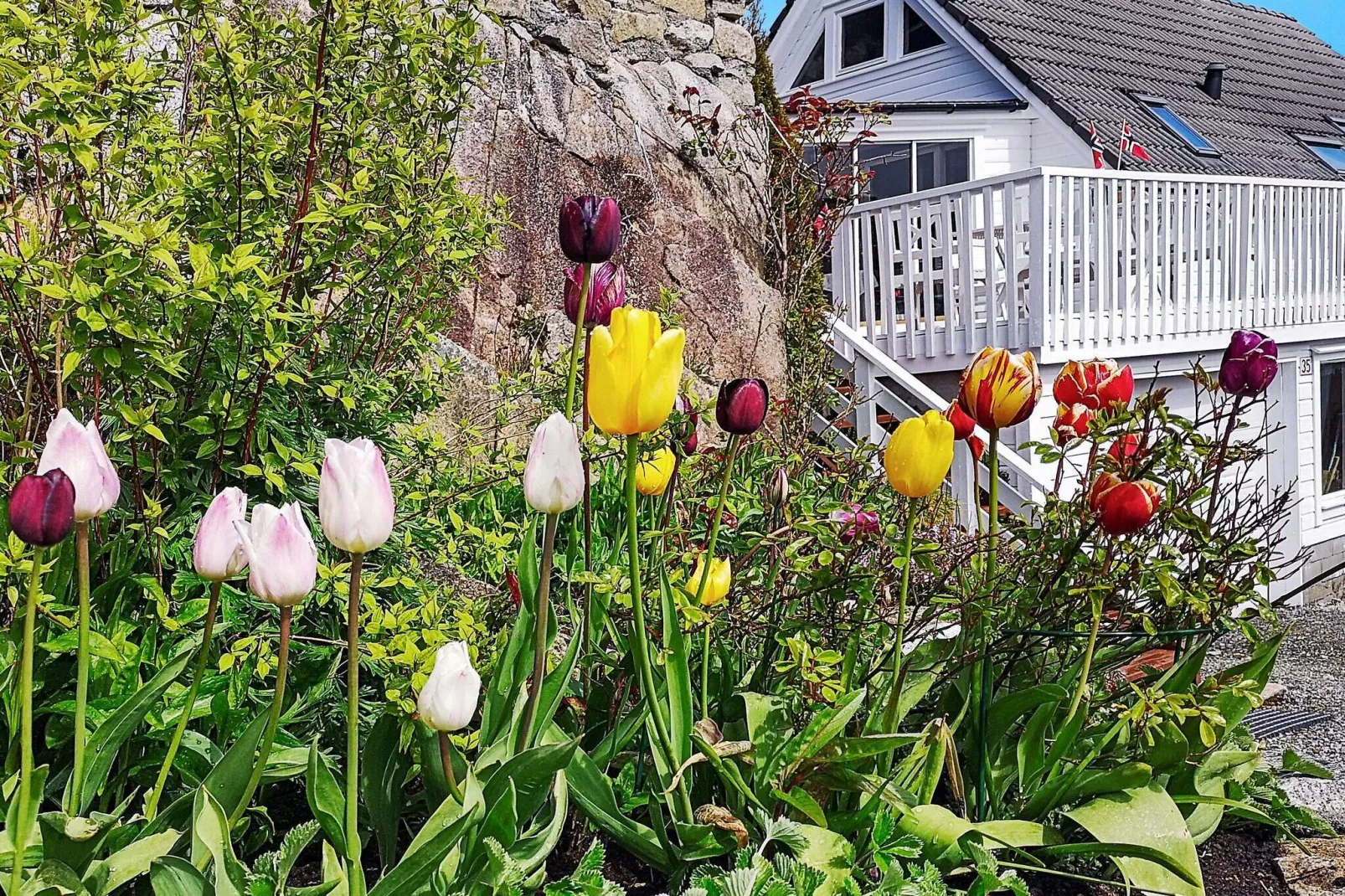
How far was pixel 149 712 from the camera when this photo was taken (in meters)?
1.55

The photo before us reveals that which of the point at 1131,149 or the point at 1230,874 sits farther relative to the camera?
the point at 1131,149

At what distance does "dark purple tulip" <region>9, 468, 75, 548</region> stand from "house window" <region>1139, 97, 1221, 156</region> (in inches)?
528

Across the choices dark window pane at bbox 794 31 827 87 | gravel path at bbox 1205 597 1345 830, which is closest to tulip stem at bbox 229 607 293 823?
gravel path at bbox 1205 597 1345 830

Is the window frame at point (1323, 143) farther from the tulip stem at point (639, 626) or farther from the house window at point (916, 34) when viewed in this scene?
the tulip stem at point (639, 626)

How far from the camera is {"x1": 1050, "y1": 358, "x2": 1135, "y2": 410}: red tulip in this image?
191 centimetres

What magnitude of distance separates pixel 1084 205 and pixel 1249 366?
5.79 metres

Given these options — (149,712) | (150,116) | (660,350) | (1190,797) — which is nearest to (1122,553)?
(1190,797)

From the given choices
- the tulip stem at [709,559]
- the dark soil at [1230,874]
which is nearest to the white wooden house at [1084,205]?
the dark soil at [1230,874]

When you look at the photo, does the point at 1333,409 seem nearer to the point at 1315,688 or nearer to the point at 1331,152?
the point at 1331,152

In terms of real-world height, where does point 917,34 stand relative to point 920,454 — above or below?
above

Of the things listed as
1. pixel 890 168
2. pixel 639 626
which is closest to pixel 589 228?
pixel 639 626

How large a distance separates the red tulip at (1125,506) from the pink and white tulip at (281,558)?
1138 millimetres

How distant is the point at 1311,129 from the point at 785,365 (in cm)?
1277

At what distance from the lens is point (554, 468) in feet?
4.17
